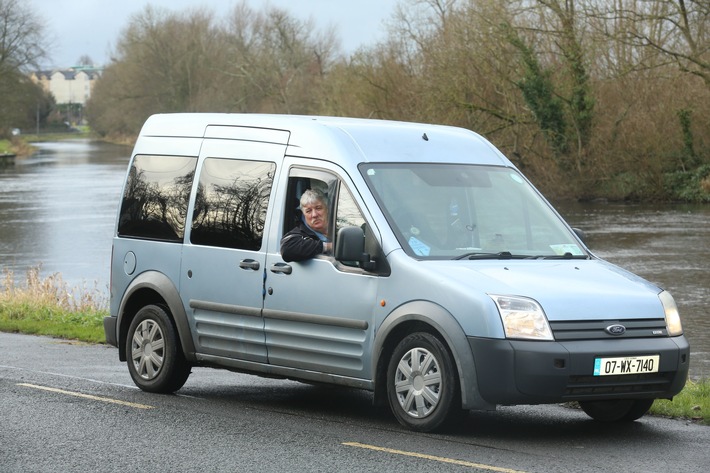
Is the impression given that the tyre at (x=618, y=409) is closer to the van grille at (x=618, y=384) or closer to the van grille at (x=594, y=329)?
the van grille at (x=618, y=384)

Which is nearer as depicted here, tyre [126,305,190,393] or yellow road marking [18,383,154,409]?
yellow road marking [18,383,154,409]

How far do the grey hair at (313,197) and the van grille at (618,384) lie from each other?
2.29 metres

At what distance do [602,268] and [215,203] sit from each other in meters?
2.98

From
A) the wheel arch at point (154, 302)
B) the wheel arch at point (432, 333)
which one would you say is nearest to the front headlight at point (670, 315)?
the wheel arch at point (432, 333)

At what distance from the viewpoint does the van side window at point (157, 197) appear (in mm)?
10016

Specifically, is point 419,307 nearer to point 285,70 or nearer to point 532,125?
point 532,125


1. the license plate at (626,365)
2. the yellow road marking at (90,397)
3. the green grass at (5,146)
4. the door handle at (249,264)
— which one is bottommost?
the green grass at (5,146)

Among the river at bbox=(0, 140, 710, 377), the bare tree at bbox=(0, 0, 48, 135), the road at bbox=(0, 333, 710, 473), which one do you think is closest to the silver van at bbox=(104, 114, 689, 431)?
the road at bbox=(0, 333, 710, 473)

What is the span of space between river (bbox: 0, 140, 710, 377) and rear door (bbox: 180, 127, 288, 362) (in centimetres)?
626

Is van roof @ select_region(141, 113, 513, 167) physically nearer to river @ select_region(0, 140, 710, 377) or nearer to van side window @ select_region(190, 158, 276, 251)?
van side window @ select_region(190, 158, 276, 251)

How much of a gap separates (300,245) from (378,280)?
0.74m

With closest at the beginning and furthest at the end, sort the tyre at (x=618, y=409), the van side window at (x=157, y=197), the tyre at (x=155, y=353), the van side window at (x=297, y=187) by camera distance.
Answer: the tyre at (x=618, y=409)
the van side window at (x=297, y=187)
the tyre at (x=155, y=353)
the van side window at (x=157, y=197)

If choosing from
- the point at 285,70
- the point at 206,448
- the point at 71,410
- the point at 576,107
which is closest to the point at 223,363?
the point at 71,410

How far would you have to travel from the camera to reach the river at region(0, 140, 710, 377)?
83.3 feet
